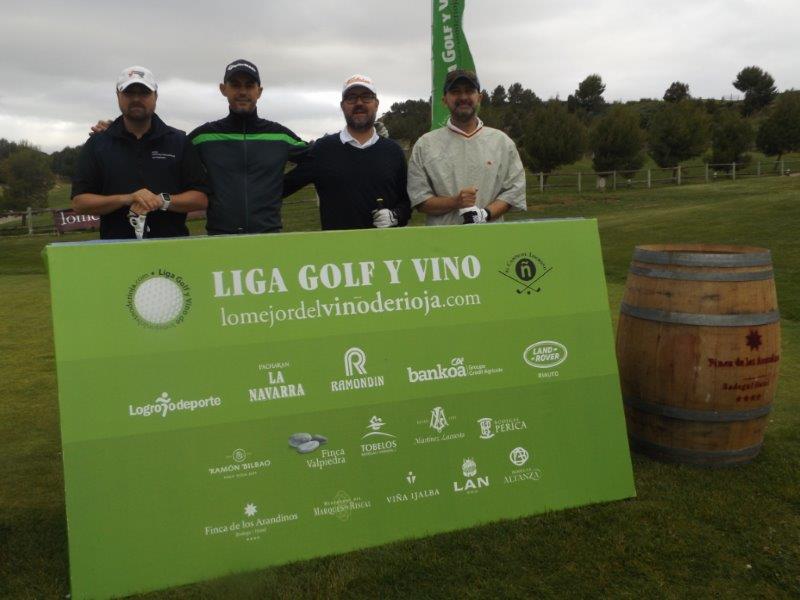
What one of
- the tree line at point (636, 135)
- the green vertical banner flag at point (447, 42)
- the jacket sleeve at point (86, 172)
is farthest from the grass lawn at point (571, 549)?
the tree line at point (636, 135)

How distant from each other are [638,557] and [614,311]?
4.68 m

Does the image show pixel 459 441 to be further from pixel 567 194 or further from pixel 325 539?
pixel 567 194

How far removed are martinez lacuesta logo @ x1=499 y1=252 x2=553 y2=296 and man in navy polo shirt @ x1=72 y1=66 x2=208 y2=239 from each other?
1589mm

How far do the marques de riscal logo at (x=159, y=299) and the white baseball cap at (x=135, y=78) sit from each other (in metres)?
1.26

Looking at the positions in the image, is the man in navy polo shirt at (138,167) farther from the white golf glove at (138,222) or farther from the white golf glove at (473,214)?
the white golf glove at (473,214)

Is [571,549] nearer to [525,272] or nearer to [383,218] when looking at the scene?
[525,272]

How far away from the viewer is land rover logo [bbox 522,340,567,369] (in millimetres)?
3023

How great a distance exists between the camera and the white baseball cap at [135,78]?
3.27 metres

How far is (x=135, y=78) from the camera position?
3.28 meters

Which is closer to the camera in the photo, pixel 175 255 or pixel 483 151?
pixel 175 255

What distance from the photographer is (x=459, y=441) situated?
2898 mm

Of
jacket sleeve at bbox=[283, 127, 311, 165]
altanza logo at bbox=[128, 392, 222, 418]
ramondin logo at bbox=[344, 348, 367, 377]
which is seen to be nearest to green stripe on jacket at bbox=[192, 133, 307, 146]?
jacket sleeve at bbox=[283, 127, 311, 165]

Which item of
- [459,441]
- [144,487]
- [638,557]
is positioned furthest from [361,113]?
[638,557]

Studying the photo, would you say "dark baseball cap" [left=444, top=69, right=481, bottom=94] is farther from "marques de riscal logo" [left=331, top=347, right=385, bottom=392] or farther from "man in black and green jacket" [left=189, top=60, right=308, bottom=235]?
"marques de riscal logo" [left=331, top=347, right=385, bottom=392]
